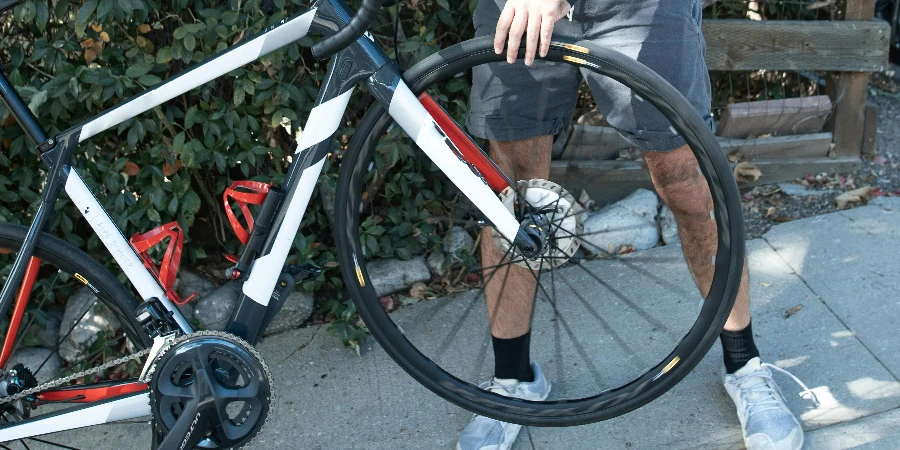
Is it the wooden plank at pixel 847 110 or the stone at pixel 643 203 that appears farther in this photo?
the wooden plank at pixel 847 110

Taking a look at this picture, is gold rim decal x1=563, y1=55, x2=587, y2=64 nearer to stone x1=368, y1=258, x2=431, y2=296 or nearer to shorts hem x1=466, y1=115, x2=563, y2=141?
shorts hem x1=466, y1=115, x2=563, y2=141

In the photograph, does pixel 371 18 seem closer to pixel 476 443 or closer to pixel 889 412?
pixel 476 443

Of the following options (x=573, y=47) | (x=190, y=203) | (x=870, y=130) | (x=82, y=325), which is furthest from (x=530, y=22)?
(x=870, y=130)

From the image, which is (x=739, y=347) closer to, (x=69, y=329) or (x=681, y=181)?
(x=681, y=181)

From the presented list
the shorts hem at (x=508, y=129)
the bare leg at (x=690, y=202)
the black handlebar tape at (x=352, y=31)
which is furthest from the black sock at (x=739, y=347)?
the black handlebar tape at (x=352, y=31)

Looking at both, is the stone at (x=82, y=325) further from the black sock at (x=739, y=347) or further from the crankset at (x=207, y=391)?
the black sock at (x=739, y=347)

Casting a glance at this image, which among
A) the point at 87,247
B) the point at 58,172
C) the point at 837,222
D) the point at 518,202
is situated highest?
the point at 58,172

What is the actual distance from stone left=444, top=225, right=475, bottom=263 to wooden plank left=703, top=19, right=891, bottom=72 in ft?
3.84

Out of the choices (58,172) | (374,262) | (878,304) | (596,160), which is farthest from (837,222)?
(58,172)

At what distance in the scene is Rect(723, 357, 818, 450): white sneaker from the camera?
2.48 meters

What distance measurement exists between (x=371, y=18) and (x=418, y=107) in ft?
0.76

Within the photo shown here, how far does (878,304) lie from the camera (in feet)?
9.91

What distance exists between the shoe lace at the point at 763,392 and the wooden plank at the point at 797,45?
141 centimetres

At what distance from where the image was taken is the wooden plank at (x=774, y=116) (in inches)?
146
